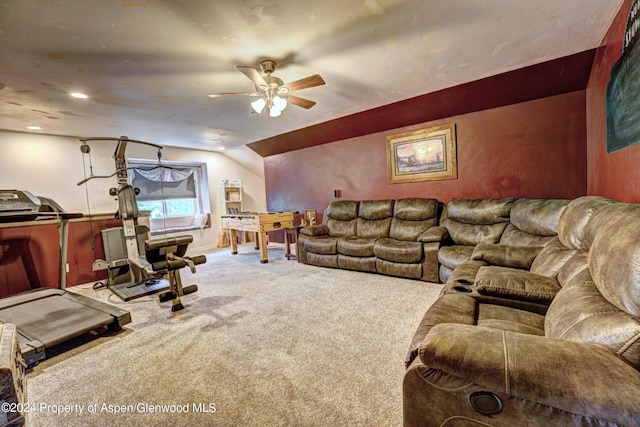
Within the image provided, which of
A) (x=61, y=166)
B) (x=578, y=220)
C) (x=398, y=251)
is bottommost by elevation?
(x=398, y=251)

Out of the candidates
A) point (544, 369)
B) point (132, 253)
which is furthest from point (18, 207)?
point (544, 369)

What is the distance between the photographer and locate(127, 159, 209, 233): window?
5.87m

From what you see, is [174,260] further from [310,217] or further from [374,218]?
[310,217]

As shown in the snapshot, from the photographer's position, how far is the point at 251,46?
7.29ft

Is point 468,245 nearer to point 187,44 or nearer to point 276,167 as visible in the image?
point 187,44

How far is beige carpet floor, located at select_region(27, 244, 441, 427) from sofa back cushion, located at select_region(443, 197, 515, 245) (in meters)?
0.84

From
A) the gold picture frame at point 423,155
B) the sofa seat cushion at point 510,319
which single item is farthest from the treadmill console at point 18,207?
the gold picture frame at point 423,155

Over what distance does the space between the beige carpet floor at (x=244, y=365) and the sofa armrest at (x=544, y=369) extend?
2.48ft

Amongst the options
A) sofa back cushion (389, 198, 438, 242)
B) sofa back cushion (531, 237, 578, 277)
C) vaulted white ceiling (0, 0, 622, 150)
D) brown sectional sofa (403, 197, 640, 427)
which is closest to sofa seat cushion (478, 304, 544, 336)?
brown sectional sofa (403, 197, 640, 427)

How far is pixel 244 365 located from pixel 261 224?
9.96 ft

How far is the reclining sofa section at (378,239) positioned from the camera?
11.0 feet

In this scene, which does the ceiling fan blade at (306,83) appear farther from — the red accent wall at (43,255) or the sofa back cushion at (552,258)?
the red accent wall at (43,255)

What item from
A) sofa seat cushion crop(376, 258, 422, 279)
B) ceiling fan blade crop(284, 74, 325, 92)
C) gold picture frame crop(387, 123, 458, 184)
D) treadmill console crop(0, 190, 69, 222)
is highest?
ceiling fan blade crop(284, 74, 325, 92)

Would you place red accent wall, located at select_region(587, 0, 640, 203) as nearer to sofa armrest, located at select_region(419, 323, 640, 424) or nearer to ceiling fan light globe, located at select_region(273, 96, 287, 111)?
sofa armrest, located at select_region(419, 323, 640, 424)
